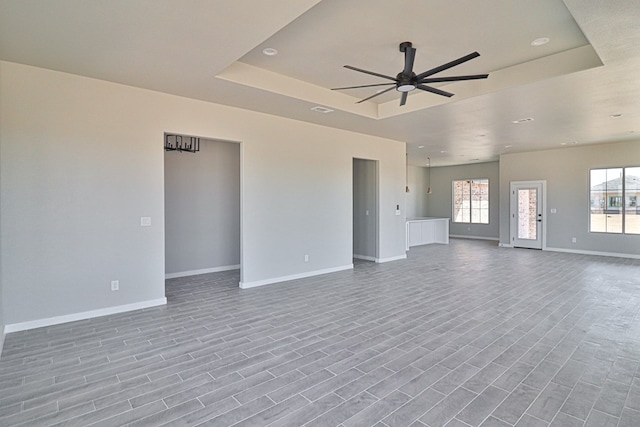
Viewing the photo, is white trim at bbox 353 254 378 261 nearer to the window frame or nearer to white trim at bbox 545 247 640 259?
white trim at bbox 545 247 640 259

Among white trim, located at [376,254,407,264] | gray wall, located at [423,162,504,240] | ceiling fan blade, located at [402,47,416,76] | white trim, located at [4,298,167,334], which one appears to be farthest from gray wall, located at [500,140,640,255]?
white trim, located at [4,298,167,334]

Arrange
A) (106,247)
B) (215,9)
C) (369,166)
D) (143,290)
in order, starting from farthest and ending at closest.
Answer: (369,166)
(143,290)
(106,247)
(215,9)

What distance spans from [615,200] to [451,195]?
212 inches

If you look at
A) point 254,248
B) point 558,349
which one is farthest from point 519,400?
point 254,248

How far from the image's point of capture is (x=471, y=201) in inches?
505

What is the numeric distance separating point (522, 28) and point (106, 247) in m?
5.14

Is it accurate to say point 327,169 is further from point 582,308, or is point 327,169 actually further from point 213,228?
point 582,308

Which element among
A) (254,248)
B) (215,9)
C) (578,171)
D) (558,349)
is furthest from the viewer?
(578,171)

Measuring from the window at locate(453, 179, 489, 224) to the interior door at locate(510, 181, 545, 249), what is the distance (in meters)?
2.31

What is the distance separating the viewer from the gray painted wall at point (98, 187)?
360cm

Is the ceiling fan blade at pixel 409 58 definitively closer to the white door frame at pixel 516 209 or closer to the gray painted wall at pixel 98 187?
the gray painted wall at pixel 98 187

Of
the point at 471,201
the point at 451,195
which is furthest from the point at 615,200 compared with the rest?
the point at 451,195

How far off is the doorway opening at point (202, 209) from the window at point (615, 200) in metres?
8.89

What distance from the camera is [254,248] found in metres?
5.48
